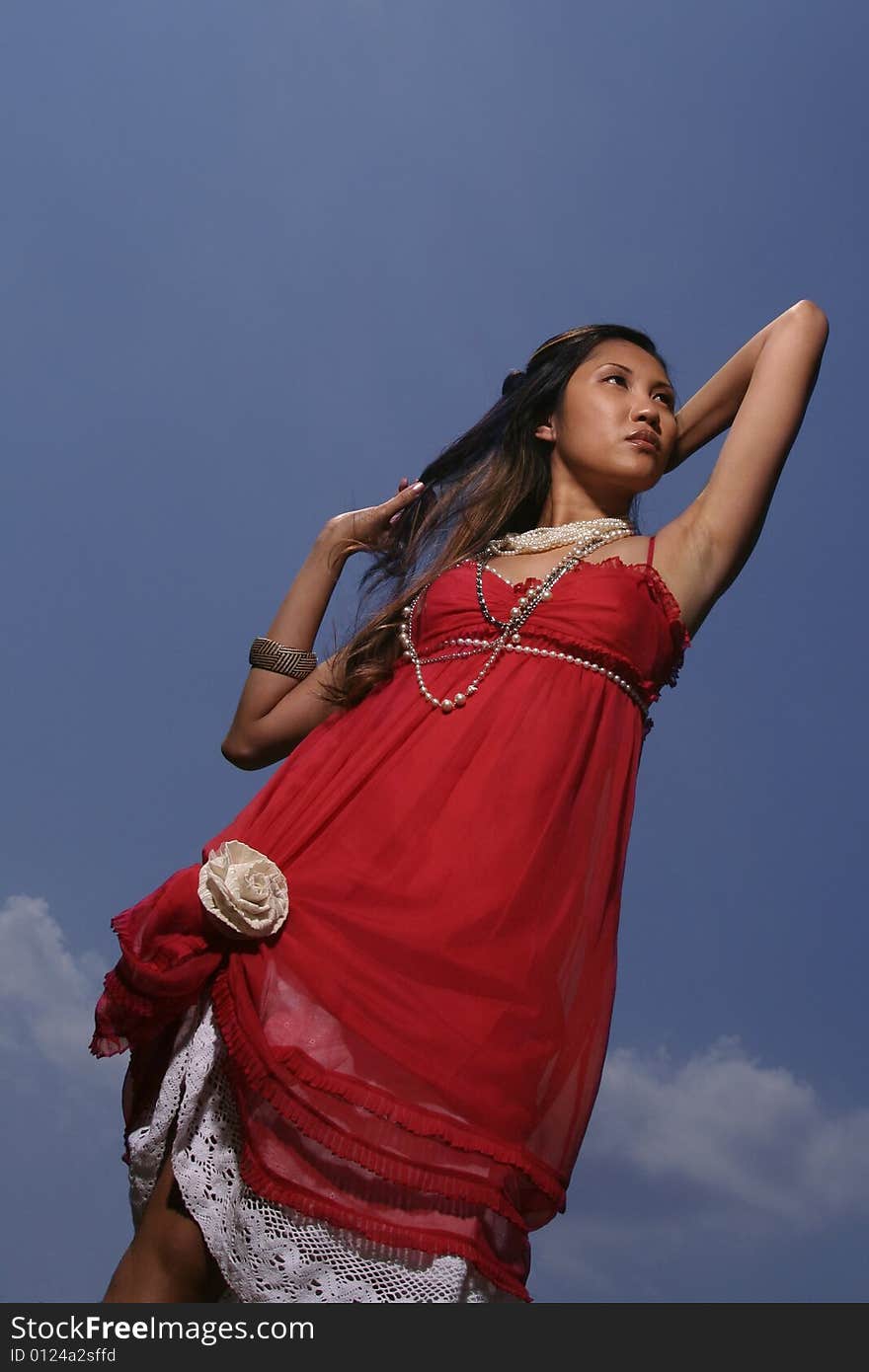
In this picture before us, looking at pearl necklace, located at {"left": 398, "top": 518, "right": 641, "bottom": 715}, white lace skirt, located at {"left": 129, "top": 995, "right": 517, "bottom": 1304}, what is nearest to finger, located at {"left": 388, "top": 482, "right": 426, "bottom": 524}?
pearl necklace, located at {"left": 398, "top": 518, "right": 641, "bottom": 715}

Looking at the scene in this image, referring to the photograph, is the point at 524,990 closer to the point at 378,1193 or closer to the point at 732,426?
the point at 378,1193

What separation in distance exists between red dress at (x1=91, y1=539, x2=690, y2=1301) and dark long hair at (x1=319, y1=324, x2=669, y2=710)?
0.92 feet

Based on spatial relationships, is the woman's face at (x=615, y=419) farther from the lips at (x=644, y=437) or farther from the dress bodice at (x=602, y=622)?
the dress bodice at (x=602, y=622)

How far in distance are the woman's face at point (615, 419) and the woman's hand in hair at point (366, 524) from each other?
0.30m

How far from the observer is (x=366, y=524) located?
2.59m

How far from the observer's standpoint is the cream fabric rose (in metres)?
1.82

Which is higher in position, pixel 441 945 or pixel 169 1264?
pixel 441 945

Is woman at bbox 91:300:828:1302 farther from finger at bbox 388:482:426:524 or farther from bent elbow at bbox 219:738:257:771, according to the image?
finger at bbox 388:482:426:524

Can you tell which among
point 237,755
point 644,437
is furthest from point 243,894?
point 644,437

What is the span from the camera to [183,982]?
1.84 metres

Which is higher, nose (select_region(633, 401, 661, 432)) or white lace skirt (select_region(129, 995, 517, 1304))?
nose (select_region(633, 401, 661, 432))

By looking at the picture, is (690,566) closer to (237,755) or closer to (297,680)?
(297,680)

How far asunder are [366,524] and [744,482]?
716 mm

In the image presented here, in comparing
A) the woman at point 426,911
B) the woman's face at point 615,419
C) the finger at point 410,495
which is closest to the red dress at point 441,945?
the woman at point 426,911
